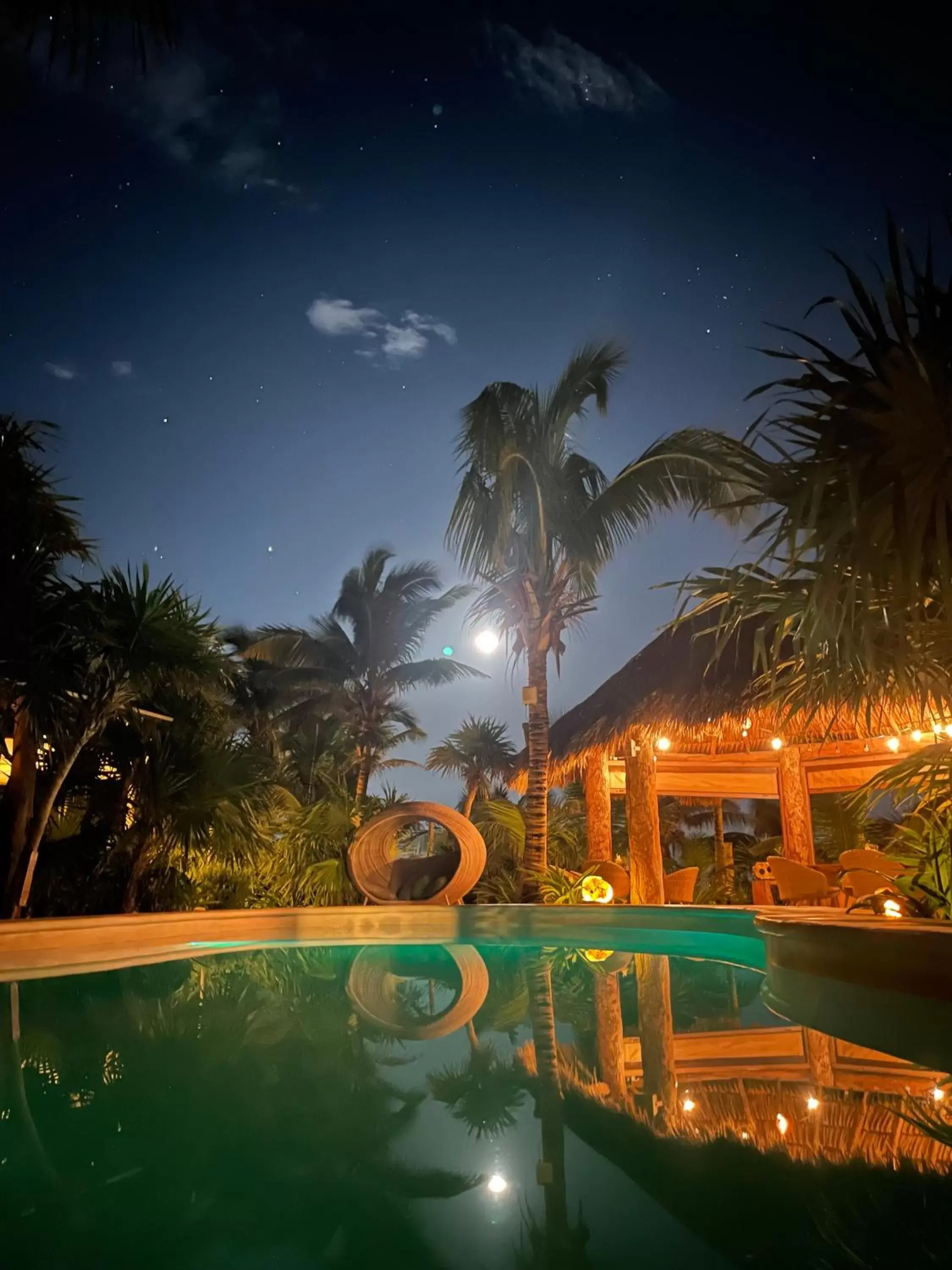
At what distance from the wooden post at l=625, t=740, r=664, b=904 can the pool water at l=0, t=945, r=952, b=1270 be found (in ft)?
21.0

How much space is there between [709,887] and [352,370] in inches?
975

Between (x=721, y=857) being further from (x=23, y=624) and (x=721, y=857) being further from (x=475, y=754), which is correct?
(x=475, y=754)

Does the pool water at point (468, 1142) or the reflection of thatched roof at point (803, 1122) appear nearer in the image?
the pool water at point (468, 1142)

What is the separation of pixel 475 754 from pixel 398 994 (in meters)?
21.8

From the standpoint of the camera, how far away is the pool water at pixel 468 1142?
1.41 meters

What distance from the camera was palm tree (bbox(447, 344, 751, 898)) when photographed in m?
9.55

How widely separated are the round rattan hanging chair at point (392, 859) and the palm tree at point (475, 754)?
16120mm

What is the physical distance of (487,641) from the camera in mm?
10938

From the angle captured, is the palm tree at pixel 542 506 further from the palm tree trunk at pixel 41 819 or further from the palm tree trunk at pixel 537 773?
the palm tree trunk at pixel 41 819

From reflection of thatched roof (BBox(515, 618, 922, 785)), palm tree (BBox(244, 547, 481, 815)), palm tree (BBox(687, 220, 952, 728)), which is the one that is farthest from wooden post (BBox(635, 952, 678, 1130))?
palm tree (BBox(244, 547, 481, 815))

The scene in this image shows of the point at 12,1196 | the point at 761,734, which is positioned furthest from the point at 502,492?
the point at 12,1196

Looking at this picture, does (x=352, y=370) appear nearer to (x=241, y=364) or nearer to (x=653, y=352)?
(x=241, y=364)

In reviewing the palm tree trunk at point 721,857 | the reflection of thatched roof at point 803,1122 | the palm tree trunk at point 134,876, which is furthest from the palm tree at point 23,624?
the palm tree trunk at point 721,857

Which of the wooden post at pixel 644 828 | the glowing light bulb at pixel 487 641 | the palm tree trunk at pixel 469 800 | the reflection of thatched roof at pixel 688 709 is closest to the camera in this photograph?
the reflection of thatched roof at pixel 688 709
